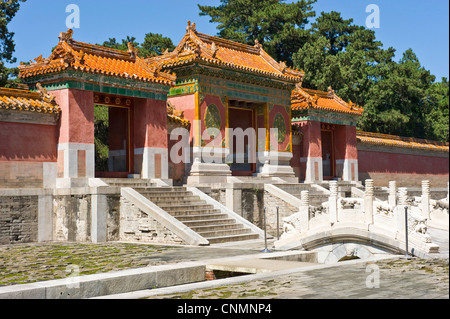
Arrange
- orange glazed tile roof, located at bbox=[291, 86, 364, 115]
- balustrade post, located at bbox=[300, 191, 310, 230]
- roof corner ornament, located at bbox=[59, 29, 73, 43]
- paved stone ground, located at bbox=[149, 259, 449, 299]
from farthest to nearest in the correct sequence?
1. orange glazed tile roof, located at bbox=[291, 86, 364, 115]
2. roof corner ornament, located at bbox=[59, 29, 73, 43]
3. balustrade post, located at bbox=[300, 191, 310, 230]
4. paved stone ground, located at bbox=[149, 259, 449, 299]

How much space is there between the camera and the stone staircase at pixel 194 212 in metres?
15.9

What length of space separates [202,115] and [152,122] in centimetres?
225

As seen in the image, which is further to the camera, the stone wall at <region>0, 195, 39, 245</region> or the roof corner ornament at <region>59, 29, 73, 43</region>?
the roof corner ornament at <region>59, 29, 73, 43</region>

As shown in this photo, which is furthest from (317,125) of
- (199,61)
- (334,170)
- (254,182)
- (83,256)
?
(83,256)

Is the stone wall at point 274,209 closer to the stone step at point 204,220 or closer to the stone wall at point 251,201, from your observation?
the stone wall at point 251,201

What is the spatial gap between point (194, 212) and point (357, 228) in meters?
4.98

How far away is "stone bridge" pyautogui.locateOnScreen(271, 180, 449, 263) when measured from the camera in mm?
12883

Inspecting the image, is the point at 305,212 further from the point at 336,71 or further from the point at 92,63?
the point at 336,71

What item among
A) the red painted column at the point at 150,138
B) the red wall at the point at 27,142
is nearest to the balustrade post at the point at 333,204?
the red painted column at the point at 150,138

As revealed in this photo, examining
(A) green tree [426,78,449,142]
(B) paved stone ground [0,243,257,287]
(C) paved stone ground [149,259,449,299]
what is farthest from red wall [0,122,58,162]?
(A) green tree [426,78,449,142]

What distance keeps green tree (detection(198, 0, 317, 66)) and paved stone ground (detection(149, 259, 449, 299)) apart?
97.1 feet

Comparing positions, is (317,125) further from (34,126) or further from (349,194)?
(34,126)

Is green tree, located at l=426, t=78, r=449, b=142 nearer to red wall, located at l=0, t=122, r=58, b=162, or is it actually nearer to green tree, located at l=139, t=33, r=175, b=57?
green tree, located at l=139, t=33, r=175, b=57

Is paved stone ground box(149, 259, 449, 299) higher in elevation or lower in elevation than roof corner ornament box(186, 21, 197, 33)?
lower
